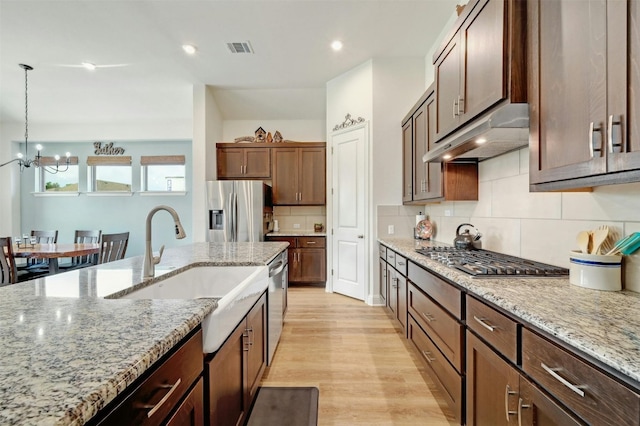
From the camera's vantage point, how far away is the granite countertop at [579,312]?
25.9 inches

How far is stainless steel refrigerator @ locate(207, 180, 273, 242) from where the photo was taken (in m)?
4.34

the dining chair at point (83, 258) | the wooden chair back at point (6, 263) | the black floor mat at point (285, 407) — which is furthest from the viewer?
the dining chair at point (83, 258)

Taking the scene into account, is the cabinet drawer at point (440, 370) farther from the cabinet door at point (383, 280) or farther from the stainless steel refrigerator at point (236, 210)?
the stainless steel refrigerator at point (236, 210)

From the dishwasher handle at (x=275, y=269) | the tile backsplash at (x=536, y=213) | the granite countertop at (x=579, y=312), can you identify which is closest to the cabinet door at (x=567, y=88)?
the tile backsplash at (x=536, y=213)

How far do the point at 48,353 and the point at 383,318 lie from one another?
3.07 meters

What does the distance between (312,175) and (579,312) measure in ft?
14.2

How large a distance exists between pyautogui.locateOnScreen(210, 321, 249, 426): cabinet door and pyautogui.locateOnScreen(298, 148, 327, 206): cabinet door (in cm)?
369

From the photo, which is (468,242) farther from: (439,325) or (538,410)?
(538,410)

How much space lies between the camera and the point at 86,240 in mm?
5176

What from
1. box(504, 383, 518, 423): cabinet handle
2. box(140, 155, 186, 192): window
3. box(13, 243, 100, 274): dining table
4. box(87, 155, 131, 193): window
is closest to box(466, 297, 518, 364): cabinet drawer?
box(504, 383, 518, 423): cabinet handle

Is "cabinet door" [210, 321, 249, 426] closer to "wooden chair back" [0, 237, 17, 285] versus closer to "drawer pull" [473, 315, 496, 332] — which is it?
"drawer pull" [473, 315, 496, 332]

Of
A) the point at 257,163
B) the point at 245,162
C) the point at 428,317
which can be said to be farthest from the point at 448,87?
the point at 245,162

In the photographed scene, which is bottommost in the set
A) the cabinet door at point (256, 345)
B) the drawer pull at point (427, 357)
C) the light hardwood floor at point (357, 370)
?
the light hardwood floor at point (357, 370)

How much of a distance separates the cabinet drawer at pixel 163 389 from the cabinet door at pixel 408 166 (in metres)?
2.77
